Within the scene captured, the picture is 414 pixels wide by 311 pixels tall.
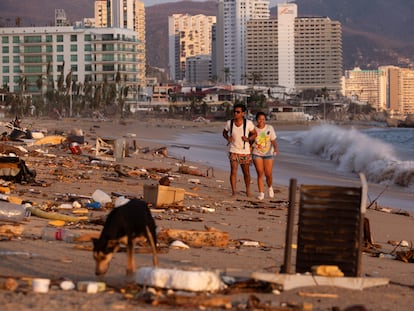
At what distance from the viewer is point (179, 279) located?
6043 mm

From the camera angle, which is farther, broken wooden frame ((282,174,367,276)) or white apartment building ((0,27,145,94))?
white apartment building ((0,27,145,94))

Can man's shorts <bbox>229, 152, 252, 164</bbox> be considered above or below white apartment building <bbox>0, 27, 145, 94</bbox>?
below

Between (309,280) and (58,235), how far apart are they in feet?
9.08

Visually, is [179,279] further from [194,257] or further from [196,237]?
[196,237]

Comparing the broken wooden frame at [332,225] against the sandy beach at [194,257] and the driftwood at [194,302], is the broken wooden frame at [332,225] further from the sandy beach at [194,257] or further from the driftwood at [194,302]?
the driftwood at [194,302]

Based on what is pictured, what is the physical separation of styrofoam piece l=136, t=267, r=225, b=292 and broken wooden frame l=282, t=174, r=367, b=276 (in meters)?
0.66

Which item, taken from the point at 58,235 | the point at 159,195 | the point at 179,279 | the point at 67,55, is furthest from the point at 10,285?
the point at 67,55

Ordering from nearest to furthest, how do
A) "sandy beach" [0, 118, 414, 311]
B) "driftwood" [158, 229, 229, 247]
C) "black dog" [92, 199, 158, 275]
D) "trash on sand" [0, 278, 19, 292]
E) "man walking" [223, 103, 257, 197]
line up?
"sandy beach" [0, 118, 414, 311], "trash on sand" [0, 278, 19, 292], "black dog" [92, 199, 158, 275], "driftwood" [158, 229, 229, 247], "man walking" [223, 103, 257, 197]

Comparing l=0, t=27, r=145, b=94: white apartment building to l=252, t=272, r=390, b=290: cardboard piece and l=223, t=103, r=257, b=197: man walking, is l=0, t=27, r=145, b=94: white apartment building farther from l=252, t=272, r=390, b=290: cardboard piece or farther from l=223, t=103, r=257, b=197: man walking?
l=252, t=272, r=390, b=290: cardboard piece

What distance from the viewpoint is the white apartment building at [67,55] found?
356 feet

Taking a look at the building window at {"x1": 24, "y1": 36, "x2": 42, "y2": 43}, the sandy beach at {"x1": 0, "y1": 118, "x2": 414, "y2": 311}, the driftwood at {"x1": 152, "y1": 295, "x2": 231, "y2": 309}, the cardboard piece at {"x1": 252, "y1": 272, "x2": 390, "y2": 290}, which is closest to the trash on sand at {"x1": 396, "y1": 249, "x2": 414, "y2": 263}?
the sandy beach at {"x1": 0, "y1": 118, "x2": 414, "y2": 311}

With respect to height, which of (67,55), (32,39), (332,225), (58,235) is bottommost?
(58,235)

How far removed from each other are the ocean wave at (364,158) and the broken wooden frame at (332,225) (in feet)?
51.3

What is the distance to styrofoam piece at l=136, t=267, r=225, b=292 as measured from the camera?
605cm
